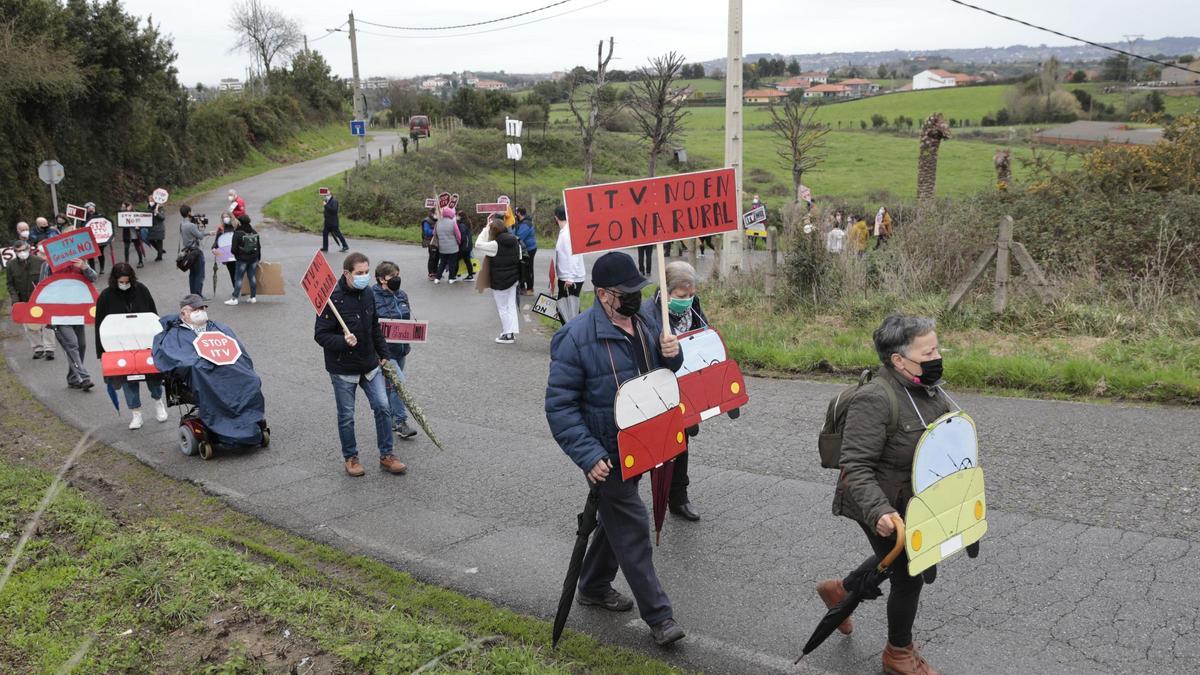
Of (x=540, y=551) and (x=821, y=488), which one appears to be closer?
(x=540, y=551)

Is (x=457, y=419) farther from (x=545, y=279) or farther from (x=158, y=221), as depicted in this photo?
(x=158, y=221)

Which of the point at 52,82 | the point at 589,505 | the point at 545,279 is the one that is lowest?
the point at 545,279

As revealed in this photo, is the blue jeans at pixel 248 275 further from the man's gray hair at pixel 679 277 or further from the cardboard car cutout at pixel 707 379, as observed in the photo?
the cardboard car cutout at pixel 707 379

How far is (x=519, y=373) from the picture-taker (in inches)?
458

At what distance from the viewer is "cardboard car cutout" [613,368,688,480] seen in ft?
15.3

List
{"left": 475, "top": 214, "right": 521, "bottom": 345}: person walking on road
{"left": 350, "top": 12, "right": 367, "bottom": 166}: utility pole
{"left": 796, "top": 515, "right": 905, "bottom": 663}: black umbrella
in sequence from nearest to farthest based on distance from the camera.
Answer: {"left": 796, "top": 515, "right": 905, "bottom": 663}: black umbrella < {"left": 475, "top": 214, "right": 521, "bottom": 345}: person walking on road < {"left": 350, "top": 12, "right": 367, "bottom": 166}: utility pole

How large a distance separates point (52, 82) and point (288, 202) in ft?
30.1

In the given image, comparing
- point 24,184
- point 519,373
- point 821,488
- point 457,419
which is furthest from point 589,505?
point 24,184

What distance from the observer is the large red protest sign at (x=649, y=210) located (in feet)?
17.5

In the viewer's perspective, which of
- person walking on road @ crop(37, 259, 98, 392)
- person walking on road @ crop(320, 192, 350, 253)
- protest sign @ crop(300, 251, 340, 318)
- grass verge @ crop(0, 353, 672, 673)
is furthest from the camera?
person walking on road @ crop(320, 192, 350, 253)

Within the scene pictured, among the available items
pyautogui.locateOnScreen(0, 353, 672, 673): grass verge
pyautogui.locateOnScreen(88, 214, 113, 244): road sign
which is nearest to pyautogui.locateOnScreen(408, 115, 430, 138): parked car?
pyautogui.locateOnScreen(88, 214, 113, 244): road sign

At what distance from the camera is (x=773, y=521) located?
6445 millimetres

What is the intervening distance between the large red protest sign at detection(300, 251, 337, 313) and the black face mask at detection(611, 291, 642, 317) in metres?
3.54

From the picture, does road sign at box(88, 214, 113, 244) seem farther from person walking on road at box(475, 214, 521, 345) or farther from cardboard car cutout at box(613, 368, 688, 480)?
cardboard car cutout at box(613, 368, 688, 480)
